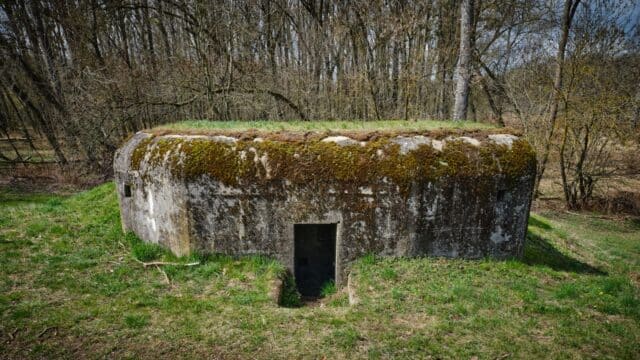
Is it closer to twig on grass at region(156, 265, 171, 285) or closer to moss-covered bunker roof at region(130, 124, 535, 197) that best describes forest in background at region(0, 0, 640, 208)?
moss-covered bunker roof at region(130, 124, 535, 197)

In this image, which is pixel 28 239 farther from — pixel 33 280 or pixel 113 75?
pixel 113 75

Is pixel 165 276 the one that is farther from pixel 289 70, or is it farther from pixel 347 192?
pixel 289 70

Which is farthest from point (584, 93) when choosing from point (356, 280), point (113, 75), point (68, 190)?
point (68, 190)

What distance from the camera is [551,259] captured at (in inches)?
272

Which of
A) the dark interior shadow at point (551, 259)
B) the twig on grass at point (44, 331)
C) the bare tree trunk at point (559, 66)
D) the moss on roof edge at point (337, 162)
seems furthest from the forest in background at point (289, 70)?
the twig on grass at point (44, 331)

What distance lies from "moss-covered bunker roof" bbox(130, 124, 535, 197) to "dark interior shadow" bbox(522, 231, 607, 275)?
1.81m

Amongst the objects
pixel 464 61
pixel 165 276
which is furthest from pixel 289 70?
pixel 165 276

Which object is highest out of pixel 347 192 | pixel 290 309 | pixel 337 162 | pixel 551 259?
pixel 337 162

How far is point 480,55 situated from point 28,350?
19473mm

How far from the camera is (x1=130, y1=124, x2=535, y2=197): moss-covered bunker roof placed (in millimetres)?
5652

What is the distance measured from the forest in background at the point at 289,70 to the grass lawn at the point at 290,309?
7599 millimetres

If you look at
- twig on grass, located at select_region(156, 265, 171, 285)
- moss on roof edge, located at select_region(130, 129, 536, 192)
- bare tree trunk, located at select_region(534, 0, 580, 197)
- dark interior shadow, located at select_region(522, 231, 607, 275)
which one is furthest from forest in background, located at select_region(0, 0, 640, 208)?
twig on grass, located at select_region(156, 265, 171, 285)

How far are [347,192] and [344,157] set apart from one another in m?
0.55

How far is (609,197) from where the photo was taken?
543 inches
